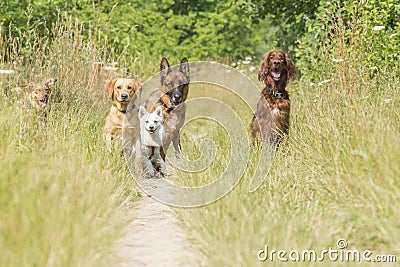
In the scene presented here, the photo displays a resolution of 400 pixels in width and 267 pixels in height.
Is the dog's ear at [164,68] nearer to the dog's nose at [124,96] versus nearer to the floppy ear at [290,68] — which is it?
the dog's nose at [124,96]

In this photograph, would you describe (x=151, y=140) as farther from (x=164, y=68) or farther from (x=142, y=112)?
(x=164, y=68)

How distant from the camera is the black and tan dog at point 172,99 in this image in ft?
22.8

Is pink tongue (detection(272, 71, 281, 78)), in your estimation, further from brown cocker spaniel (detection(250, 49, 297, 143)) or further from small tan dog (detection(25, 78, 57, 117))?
small tan dog (detection(25, 78, 57, 117))

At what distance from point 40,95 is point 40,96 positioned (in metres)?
0.01

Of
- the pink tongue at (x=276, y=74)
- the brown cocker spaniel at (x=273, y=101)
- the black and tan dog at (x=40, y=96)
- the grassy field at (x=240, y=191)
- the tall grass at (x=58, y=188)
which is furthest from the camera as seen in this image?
the pink tongue at (x=276, y=74)

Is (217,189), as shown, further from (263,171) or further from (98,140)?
(98,140)

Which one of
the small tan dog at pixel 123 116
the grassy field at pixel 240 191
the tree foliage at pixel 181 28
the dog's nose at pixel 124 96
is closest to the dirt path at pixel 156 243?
the grassy field at pixel 240 191

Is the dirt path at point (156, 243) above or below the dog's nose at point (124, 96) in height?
below

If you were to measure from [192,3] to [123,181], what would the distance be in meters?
13.1

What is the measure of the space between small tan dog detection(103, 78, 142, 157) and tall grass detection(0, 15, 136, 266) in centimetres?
17

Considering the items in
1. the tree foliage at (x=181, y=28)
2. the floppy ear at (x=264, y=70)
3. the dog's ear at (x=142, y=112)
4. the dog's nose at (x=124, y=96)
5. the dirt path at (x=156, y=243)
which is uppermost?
the tree foliage at (x=181, y=28)

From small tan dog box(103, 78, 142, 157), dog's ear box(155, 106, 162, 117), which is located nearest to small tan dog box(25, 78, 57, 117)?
small tan dog box(103, 78, 142, 157)

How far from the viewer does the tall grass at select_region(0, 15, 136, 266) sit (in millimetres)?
3363

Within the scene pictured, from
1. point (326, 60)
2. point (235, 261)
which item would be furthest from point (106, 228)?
point (326, 60)
